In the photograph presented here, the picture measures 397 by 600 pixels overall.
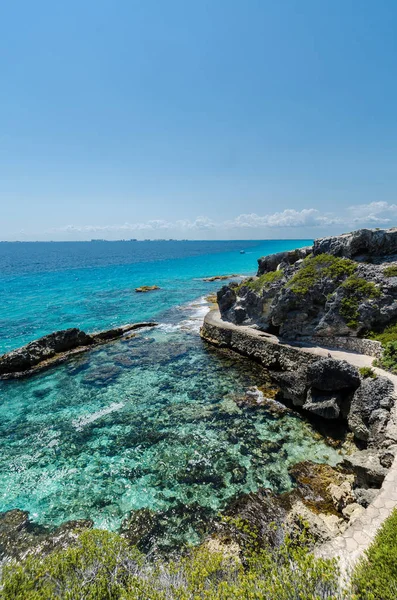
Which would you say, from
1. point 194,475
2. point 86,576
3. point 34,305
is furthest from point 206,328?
point 34,305

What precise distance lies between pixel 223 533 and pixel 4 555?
8608mm

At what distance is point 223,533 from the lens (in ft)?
36.8

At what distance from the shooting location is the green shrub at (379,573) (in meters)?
5.82

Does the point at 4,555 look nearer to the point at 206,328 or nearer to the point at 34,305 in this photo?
the point at 206,328

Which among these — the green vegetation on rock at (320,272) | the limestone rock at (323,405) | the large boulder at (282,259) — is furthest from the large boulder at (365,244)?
the limestone rock at (323,405)

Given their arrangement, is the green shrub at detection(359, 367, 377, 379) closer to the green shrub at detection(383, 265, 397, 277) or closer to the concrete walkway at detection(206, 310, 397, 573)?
the concrete walkway at detection(206, 310, 397, 573)

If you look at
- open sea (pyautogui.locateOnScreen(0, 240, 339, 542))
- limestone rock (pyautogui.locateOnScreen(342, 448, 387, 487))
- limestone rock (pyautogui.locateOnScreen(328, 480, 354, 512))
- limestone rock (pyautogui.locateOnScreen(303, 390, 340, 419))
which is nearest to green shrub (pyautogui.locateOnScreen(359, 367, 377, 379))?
limestone rock (pyautogui.locateOnScreen(303, 390, 340, 419))

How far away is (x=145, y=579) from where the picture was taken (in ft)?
24.8

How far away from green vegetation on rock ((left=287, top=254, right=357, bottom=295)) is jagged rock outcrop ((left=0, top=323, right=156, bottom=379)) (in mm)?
23513

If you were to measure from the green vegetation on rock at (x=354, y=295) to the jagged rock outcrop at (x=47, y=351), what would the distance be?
1063 inches

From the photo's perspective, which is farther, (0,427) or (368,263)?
(368,263)

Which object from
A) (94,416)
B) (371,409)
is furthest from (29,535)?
A: (371,409)

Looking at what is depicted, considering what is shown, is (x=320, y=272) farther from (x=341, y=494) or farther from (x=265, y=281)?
(x=341, y=494)

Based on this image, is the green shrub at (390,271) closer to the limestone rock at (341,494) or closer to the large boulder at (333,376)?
the large boulder at (333,376)
